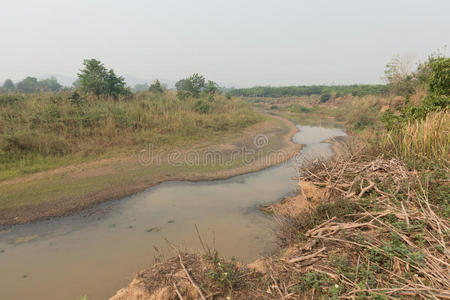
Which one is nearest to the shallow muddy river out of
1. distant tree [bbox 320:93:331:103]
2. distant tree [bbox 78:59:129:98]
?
distant tree [bbox 78:59:129:98]

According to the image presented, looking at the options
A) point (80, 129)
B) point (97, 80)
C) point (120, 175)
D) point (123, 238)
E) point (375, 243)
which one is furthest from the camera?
point (97, 80)

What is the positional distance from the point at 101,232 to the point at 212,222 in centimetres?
237

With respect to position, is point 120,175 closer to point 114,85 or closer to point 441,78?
point 114,85

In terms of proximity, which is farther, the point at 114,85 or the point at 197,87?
the point at 197,87

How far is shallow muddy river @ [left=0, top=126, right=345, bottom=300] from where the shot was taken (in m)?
3.37

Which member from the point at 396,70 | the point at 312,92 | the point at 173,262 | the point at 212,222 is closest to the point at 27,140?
the point at 212,222

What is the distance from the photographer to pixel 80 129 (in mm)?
9430

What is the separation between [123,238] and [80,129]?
718 centimetres

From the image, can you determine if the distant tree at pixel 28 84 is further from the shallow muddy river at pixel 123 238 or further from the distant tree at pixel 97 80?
the shallow muddy river at pixel 123 238

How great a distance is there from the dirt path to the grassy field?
0.89 meters

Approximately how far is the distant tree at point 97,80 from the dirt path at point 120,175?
22.6 ft

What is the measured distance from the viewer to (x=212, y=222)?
16.4 ft

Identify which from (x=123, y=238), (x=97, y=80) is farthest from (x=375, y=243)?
(x=97, y=80)

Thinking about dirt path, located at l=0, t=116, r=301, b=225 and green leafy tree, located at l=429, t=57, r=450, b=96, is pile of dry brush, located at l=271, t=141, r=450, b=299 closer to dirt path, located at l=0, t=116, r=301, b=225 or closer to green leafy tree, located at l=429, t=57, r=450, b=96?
green leafy tree, located at l=429, t=57, r=450, b=96
